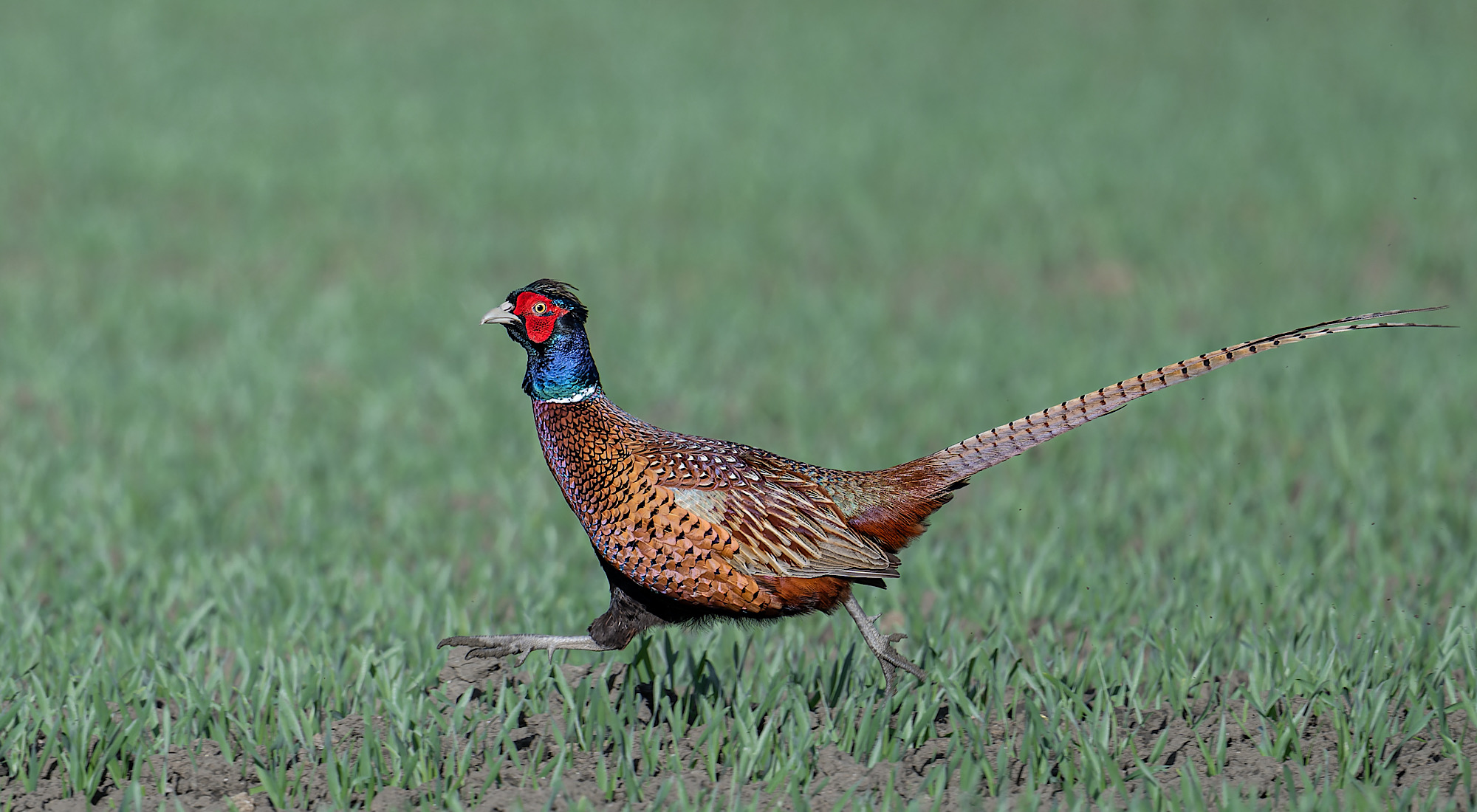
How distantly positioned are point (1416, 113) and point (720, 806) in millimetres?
16678

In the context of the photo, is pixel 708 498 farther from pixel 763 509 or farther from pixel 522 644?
pixel 522 644

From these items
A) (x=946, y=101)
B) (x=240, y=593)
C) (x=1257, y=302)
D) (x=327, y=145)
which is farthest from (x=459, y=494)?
(x=946, y=101)

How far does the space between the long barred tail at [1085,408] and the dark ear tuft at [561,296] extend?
987 mm

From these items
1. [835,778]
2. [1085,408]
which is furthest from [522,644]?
[1085,408]

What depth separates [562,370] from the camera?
3564 mm

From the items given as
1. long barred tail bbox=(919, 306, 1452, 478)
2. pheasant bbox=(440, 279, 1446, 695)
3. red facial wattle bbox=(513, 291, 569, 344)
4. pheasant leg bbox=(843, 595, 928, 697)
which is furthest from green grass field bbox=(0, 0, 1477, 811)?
red facial wattle bbox=(513, 291, 569, 344)

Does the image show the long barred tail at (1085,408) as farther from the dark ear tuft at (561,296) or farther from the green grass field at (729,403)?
the dark ear tuft at (561,296)

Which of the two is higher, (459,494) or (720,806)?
(459,494)

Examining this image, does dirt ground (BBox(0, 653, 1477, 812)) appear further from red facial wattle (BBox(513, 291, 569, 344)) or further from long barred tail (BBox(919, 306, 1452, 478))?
red facial wattle (BBox(513, 291, 569, 344))

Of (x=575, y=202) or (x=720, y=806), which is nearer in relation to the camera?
(x=720, y=806)

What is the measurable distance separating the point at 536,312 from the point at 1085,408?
1.30m

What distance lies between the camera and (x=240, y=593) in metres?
5.88

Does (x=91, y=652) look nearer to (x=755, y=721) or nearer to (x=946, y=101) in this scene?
(x=755, y=721)

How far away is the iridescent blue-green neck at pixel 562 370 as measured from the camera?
3516 millimetres
